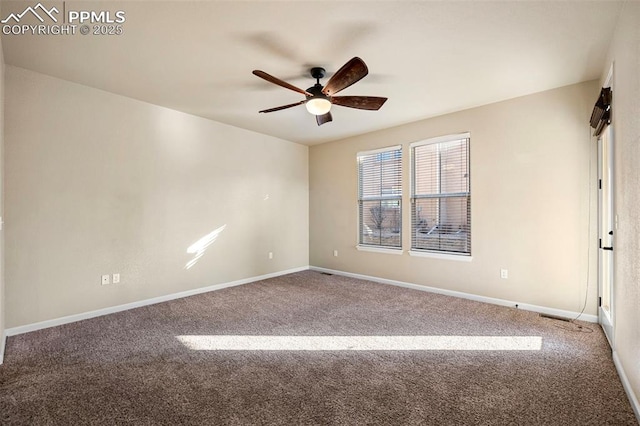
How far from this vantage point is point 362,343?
2844 millimetres

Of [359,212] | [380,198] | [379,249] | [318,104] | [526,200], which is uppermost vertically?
[318,104]

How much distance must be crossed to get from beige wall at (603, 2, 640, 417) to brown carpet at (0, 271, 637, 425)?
36 cm

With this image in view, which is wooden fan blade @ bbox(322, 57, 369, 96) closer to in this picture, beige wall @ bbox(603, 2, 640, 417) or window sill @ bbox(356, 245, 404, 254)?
beige wall @ bbox(603, 2, 640, 417)

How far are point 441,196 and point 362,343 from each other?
274cm

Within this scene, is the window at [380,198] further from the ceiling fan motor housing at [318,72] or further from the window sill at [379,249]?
the ceiling fan motor housing at [318,72]

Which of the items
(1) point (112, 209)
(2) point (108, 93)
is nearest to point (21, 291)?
(1) point (112, 209)

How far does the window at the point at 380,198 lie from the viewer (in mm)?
5203

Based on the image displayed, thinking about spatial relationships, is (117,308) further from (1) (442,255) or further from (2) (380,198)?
(1) (442,255)

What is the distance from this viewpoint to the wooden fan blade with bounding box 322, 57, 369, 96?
2.39 meters

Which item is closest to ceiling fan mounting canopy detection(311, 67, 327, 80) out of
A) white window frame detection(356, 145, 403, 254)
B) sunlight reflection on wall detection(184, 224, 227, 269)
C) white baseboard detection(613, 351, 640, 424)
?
white window frame detection(356, 145, 403, 254)

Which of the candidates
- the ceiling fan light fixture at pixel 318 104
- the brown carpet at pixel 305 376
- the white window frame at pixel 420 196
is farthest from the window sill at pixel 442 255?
the ceiling fan light fixture at pixel 318 104

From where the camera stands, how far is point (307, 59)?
9.55ft

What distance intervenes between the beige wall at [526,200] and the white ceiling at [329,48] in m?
0.29

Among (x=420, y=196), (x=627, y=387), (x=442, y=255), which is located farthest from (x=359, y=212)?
(x=627, y=387)
